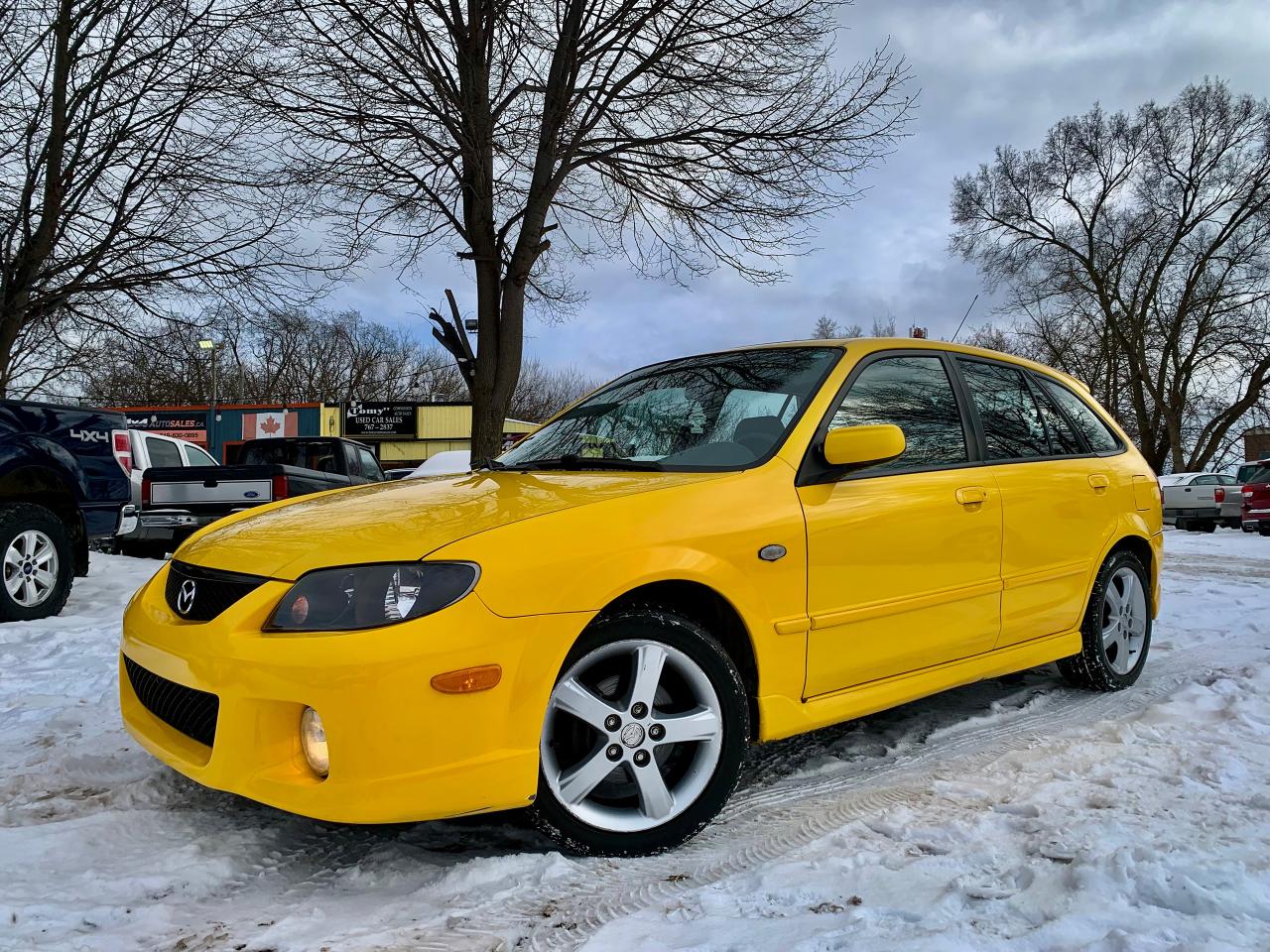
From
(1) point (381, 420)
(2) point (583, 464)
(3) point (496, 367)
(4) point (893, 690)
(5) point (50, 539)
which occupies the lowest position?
(4) point (893, 690)

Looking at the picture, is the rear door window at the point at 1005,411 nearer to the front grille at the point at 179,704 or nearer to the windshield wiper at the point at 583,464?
the windshield wiper at the point at 583,464

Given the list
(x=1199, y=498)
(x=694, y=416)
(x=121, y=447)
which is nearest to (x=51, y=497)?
(x=121, y=447)

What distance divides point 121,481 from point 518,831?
5325 millimetres

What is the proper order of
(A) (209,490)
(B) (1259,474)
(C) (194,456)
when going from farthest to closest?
(B) (1259,474)
(C) (194,456)
(A) (209,490)

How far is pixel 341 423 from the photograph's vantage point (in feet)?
132

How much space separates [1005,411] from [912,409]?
69 cm

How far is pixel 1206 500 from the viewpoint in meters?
20.5

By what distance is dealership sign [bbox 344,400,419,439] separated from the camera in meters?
40.2

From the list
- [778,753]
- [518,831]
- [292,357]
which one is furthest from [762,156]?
[292,357]

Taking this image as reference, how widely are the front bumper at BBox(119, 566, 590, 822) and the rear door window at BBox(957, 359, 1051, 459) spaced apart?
224cm

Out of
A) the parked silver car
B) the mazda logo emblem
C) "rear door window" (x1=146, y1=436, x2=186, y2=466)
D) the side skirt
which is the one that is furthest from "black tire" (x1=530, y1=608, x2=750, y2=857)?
the parked silver car

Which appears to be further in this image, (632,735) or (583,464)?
(583,464)

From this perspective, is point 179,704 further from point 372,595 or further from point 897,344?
point 897,344

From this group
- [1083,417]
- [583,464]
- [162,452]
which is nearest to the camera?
[583,464]
